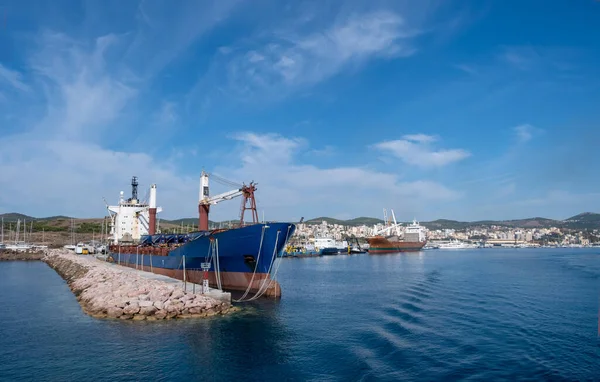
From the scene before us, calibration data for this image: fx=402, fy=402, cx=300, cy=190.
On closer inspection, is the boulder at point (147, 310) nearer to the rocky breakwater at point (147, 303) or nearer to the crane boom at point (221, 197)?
the rocky breakwater at point (147, 303)

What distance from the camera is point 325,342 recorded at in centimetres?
1598

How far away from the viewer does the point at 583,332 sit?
1723 cm

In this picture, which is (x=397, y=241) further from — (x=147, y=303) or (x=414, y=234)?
(x=147, y=303)

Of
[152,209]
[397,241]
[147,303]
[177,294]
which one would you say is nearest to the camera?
[147,303]

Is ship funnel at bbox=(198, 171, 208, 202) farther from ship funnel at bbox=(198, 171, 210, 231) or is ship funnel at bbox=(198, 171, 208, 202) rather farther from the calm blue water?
the calm blue water

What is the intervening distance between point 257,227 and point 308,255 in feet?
260

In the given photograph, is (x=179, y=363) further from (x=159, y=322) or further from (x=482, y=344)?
(x=482, y=344)

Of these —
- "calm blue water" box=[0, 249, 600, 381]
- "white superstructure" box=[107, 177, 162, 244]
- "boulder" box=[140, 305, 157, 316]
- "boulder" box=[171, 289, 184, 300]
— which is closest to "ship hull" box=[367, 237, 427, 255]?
"white superstructure" box=[107, 177, 162, 244]

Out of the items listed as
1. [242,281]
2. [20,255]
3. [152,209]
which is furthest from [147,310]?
[20,255]

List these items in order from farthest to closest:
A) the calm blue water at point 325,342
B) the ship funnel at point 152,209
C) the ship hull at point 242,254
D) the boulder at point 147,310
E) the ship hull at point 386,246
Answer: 1. the ship hull at point 386,246
2. the ship funnel at point 152,209
3. the ship hull at point 242,254
4. the boulder at point 147,310
5. the calm blue water at point 325,342

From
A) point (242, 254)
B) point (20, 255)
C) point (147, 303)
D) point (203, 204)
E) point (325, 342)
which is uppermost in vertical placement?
point (203, 204)

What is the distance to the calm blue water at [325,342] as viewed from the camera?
1265cm

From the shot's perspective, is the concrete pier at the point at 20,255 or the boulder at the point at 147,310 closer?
the boulder at the point at 147,310

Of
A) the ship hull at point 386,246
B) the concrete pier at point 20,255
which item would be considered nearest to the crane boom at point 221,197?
the concrete pier at point 20,255
